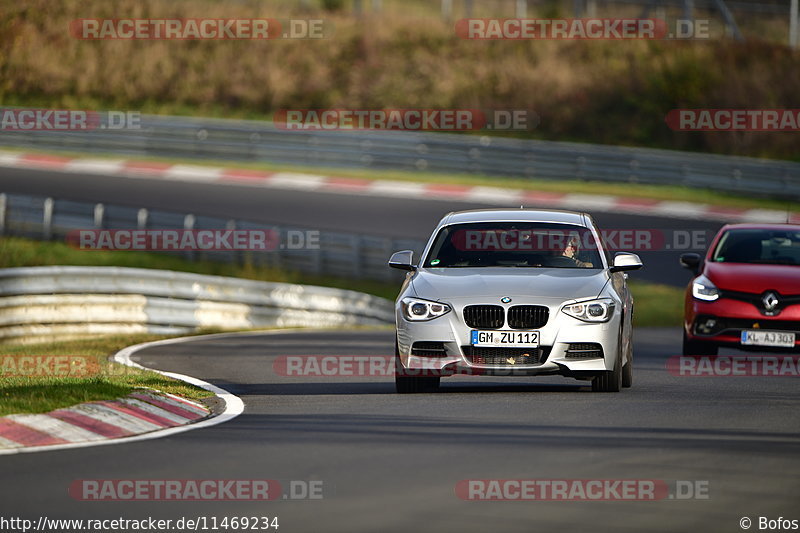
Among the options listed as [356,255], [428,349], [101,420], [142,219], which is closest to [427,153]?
[356,255]

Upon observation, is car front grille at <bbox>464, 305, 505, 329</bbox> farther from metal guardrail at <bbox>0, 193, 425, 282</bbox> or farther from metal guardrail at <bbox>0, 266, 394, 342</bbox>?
metal guardrail at <bbox>0, 193, 425, 282</bbox>

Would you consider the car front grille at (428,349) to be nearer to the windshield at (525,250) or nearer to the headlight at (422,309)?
the headlight at (422,309)

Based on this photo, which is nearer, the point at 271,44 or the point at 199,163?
the point at 199,163

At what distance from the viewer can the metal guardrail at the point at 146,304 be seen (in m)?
20.2

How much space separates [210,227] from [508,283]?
1865cm

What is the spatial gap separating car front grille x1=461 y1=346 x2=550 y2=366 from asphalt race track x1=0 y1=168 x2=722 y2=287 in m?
19.6

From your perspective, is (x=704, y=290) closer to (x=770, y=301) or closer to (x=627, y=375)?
(x=770, y=301)

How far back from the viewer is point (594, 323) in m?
12.2

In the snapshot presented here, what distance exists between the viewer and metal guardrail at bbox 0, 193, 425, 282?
30469 millimetres

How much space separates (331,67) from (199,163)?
11.0 meters

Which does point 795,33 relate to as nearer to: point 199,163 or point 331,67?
point 331,67

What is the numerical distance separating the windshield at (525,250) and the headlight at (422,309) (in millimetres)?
866

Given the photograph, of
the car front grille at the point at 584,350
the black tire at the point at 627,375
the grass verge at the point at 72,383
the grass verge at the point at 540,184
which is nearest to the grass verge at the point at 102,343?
the grass verge at the point at 72,383

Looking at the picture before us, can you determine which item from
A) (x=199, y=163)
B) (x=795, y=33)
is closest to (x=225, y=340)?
(x=199, y=163)
